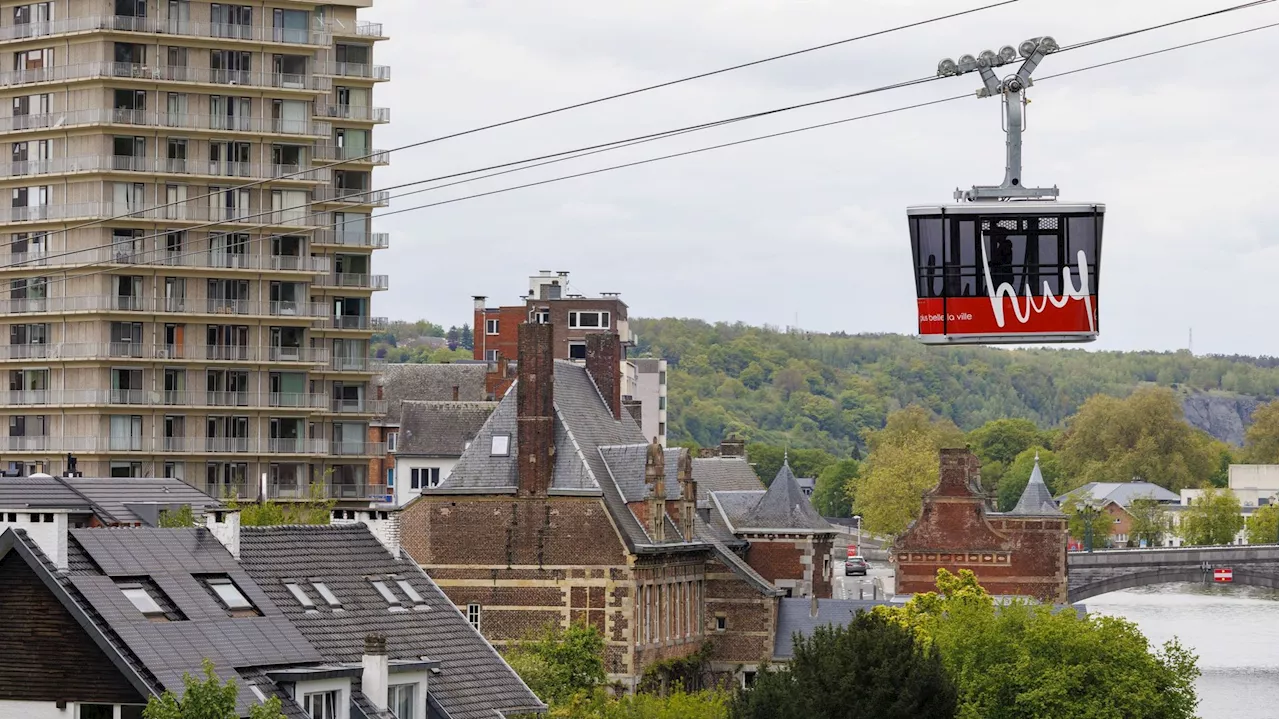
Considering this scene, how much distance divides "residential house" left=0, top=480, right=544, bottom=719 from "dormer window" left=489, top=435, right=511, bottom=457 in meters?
30.8

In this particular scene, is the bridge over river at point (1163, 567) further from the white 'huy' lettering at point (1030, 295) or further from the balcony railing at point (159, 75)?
the white 'huy' lettering at point (1030, 295)

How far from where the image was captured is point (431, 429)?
145m

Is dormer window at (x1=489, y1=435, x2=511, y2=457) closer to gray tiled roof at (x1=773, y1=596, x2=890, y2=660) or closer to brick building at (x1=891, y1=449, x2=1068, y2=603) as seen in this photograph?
gray tiled roof at (x1=773, y1=596, x2=890, y2=660)

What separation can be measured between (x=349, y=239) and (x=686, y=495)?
104 ft

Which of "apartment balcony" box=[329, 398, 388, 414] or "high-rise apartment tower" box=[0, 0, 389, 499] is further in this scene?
"apartment balcony" box=[329, 398, 388, 414]

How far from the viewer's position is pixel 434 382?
162 metres

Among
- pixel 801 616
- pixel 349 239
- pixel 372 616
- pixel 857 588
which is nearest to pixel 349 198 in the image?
pixel 349 239

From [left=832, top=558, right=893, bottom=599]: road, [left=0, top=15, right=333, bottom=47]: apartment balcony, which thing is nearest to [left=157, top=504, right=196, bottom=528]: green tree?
[left=0, top=15, right=333, bottom=47]: apartment balcony

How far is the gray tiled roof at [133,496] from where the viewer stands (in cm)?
6744

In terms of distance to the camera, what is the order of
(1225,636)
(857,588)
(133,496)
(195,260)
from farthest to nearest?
(1225,636) < (857,588) < (195,260) < (133,496)

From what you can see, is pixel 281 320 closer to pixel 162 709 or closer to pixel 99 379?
pixel 99 379

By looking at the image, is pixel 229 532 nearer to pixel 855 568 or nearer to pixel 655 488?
pixel 655 488

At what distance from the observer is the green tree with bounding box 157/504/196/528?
66.3 metres

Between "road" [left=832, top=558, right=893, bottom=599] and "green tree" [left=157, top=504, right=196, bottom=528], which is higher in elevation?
"green tree" [left=157, top=504, right=196, bottom=528]
